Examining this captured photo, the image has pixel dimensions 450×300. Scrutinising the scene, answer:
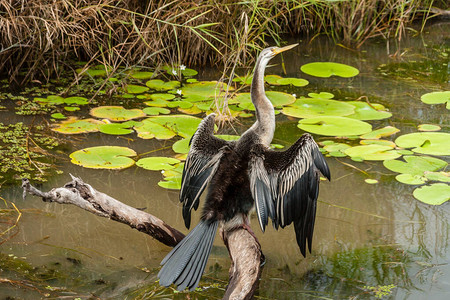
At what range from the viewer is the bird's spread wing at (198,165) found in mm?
3654

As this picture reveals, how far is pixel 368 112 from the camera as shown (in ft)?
18.6

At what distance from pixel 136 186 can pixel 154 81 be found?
2.19 m

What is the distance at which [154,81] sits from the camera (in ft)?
21.0

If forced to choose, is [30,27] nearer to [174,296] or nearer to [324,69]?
[324,69]

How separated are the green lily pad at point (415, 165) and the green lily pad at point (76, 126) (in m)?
2.41

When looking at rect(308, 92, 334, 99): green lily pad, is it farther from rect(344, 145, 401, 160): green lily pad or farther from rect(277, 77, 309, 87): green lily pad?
rect(344, 145, 401, 160): green lily pad

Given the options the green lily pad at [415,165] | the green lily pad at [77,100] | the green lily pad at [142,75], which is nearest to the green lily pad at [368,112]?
the green lily pad at [415,165]

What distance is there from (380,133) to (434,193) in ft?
3.52

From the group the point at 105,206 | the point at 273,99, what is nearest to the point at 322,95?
the point at 273,99

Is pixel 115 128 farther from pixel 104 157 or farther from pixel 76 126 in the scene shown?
pixel 104 157

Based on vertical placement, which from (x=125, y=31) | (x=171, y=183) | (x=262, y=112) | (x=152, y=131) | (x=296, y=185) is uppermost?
(x=125, y=31)

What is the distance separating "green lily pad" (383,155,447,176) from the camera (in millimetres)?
4543

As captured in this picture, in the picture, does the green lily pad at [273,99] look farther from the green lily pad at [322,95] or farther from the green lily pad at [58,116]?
the green lily pad at [58,116]

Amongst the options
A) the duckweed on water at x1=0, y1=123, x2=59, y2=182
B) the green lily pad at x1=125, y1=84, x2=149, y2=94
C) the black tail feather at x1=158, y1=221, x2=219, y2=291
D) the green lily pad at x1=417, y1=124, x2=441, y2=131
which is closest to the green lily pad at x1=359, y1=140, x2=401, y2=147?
the green lily pad at x1=417, y1=124, x2=441, y2=131
